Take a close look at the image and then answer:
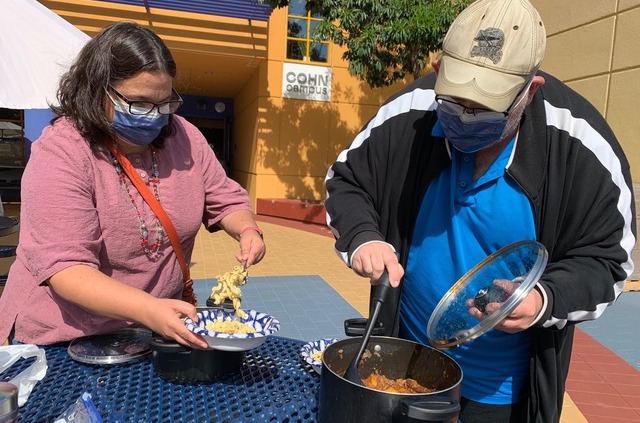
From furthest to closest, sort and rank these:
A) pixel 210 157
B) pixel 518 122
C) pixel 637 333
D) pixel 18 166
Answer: pixel 18 166 < pixel 637 333 < pixel 210 157 < pixel 518 122

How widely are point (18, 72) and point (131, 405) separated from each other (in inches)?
135

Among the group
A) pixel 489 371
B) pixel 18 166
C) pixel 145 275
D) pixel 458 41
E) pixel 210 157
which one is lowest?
pixel 18 166

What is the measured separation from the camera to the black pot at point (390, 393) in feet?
2.79

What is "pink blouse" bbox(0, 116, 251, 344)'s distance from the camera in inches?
51.8

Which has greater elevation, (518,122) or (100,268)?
(518,122)

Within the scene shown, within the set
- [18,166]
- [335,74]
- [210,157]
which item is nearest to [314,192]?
[335,74]

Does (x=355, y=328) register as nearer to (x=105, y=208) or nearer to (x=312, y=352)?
(x=312, y=352)

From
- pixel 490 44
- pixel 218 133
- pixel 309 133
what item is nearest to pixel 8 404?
pixel 490 44

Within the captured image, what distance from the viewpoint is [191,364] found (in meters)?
1.34

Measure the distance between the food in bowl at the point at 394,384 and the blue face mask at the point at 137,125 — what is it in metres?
1.00

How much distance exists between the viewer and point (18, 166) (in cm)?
1280

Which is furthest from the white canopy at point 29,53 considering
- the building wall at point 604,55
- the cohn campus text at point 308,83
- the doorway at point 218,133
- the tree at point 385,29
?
the doorway at point 218,133

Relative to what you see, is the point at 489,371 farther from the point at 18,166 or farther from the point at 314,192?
the point at 18,166

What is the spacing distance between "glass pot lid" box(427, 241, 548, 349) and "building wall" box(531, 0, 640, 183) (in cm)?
610
